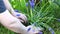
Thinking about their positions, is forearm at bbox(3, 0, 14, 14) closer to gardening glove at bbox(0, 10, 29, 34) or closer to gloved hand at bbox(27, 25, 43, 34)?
gardening glove at bbox(0, 10, 29, 34)

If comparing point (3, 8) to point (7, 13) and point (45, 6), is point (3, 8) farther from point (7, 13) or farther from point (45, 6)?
point (45, 6)

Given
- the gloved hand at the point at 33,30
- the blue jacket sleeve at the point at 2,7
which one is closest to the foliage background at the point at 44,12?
the gloved hand at the point at 33,30

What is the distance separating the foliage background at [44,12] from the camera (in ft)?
4.37

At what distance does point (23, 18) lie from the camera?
1.33 m

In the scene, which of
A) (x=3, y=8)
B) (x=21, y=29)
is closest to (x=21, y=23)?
(x=21, y=29)

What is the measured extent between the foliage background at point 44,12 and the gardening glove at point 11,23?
13 centimetres

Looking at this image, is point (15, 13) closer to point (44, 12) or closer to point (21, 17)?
point (21, 17)

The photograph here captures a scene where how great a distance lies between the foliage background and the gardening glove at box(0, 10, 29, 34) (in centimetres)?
13

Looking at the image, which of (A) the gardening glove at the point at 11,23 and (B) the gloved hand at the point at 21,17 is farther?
(B) the gloved hand at the point at 21,17

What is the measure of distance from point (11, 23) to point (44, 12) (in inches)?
12.1

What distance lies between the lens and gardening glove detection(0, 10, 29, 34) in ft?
3.92

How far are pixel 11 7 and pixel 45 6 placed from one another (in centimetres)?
29

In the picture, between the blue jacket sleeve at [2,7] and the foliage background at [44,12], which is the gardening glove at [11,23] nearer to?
the blue jacket sleeve at [2,7]

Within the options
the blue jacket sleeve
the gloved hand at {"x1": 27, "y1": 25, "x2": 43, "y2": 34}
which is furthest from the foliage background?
the blue jacket sleeve
